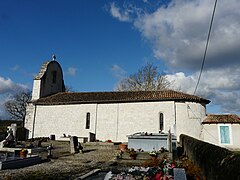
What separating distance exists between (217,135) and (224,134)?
0.68m

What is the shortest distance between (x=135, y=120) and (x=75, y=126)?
7.65 m

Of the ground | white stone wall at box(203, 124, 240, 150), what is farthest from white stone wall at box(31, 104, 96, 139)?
white stone wall at box(203, 124, 240, 150)

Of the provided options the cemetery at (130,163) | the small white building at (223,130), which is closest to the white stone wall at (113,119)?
the small white building at (223,130)

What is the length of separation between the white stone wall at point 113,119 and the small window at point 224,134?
221 cm

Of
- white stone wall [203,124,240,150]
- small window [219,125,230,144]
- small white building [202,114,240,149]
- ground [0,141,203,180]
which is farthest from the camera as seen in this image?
small window [219,125,230,144]

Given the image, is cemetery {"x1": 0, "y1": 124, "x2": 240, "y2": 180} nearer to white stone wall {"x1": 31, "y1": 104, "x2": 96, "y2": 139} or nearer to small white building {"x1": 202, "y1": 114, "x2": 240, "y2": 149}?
white stone wall {"x1": 31, "y1": 104, "x2": 96, "y2": 139}

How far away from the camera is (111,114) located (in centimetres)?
2430

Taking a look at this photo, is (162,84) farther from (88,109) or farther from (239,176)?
(239,176)

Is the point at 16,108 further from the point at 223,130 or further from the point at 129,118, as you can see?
the point at 223,130

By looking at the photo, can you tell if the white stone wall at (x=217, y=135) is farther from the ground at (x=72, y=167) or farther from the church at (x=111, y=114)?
the ground at (x=72, y=167)

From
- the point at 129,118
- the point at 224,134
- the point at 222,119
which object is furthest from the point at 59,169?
the point at 222,119

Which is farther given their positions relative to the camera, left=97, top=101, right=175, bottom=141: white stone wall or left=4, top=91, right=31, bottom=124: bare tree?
left=4, top=91, right=31, bottom=124: bare tree

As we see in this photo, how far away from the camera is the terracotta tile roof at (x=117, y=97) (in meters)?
23.0

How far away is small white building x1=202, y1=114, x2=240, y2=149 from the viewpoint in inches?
822
